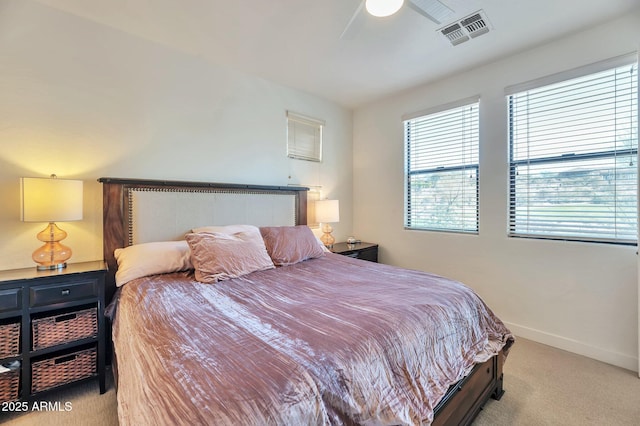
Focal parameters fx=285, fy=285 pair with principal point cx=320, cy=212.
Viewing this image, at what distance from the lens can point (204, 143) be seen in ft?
9.51

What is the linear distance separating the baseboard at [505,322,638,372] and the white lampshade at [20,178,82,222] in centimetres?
395

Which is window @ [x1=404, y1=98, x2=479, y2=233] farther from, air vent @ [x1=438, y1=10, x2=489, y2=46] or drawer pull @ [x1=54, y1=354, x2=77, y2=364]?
drawer pull @ [x1=54, y1=354, x2=77, y2=364]

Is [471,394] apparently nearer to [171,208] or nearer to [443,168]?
[443,168]

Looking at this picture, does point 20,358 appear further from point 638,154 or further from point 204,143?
point 638,154

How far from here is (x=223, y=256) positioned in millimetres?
2115

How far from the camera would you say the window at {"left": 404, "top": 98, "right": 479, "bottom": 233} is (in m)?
3.16

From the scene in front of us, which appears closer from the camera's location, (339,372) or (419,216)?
(339,372)

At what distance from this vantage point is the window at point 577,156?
2285 millimetres

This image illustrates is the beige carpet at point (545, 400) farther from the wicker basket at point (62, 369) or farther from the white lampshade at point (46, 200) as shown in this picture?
the white lampshade at point (46, 200)

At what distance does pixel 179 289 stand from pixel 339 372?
126 cm

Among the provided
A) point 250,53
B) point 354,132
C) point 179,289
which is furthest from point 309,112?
point 179,289

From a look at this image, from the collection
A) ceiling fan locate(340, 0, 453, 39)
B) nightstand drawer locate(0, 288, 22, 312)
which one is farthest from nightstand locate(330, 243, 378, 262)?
nightstand drawer locate(0, 288, 22, 312)

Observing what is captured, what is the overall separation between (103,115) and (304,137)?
6.97 feet

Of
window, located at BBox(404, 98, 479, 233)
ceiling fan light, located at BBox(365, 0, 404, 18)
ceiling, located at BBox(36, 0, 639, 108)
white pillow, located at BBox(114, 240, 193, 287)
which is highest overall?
ceiling, located at BBox(36, 0, 639, 108)
